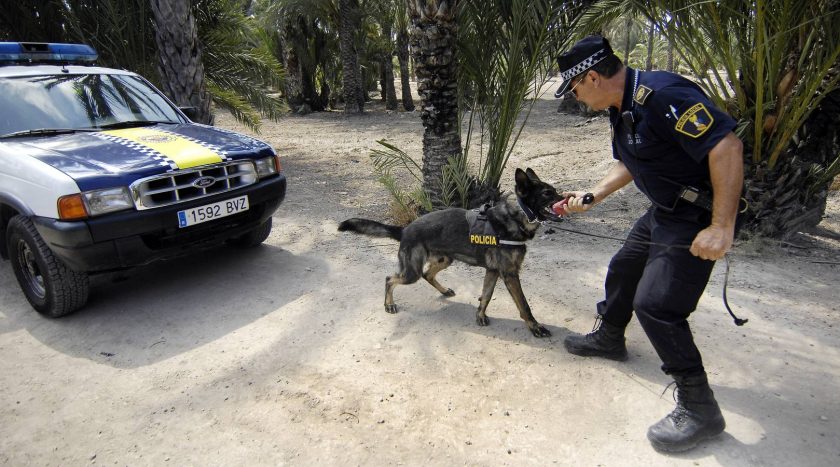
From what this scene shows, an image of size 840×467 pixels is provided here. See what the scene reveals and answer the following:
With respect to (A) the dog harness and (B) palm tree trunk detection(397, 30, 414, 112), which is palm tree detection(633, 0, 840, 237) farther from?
(B) palm tree trunk detection(397, 30, 414, 112)

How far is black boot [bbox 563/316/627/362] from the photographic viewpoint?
3361mm

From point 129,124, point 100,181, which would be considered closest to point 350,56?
point 129,124

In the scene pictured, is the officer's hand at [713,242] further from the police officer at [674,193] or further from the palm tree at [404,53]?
the palm tree at [404,53]

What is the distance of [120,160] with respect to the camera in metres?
3.97

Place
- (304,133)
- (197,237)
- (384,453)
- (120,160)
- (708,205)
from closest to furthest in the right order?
(708,205), (384,453), (120,160), (197,237), (304,133)

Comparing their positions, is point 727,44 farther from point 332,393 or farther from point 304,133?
point 304,133

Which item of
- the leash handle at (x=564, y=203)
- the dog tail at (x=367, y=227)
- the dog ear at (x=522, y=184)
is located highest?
the dog ear at (x=522, y=184)

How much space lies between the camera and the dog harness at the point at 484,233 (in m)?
3.68

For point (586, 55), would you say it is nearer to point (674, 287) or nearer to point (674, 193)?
point (674, 193)

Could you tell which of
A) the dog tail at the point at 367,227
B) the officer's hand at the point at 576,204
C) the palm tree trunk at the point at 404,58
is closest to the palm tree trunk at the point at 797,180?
the officer's hand at the point at 576,204

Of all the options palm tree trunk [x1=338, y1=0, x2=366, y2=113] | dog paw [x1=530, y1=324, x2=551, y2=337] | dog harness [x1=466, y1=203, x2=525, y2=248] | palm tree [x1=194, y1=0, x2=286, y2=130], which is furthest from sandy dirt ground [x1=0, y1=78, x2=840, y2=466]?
palm tree trunk [x1=338, y1=0, x2=366, y2=113]

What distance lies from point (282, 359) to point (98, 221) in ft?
5.54

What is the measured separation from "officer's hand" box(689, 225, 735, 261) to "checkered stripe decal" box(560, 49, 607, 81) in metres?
0.99

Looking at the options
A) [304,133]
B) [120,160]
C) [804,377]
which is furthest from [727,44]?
[304,133]
